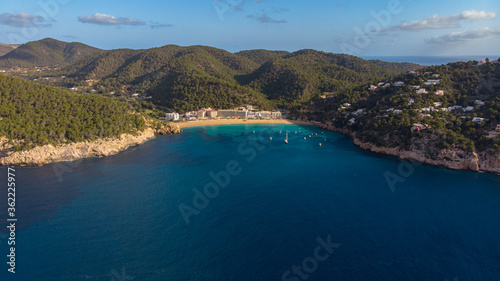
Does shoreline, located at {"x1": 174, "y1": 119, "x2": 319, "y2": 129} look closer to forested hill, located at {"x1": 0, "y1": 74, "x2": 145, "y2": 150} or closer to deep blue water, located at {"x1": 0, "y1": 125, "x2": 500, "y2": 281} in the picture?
forested hill, located at {"x1": 0, "y1": 74, "x2": 145, "y2": 150}

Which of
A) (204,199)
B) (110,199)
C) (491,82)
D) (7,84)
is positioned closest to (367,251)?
(204,199)

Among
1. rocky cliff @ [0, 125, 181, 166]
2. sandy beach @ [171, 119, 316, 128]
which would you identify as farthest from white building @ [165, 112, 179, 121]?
rocky cliff @ [0, 125, 181, 166]

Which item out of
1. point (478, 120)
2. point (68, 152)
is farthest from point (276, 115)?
point (68, 152)

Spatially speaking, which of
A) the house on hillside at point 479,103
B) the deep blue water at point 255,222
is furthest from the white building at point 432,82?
the deep blue water at point 255,222

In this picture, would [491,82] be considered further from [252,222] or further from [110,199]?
[110,199]

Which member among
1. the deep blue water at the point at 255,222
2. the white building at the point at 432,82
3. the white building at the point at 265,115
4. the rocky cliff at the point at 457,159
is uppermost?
the white building at the point at 432,82

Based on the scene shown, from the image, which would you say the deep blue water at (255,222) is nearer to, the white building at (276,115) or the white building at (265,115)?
A: the white building at (265,115)
